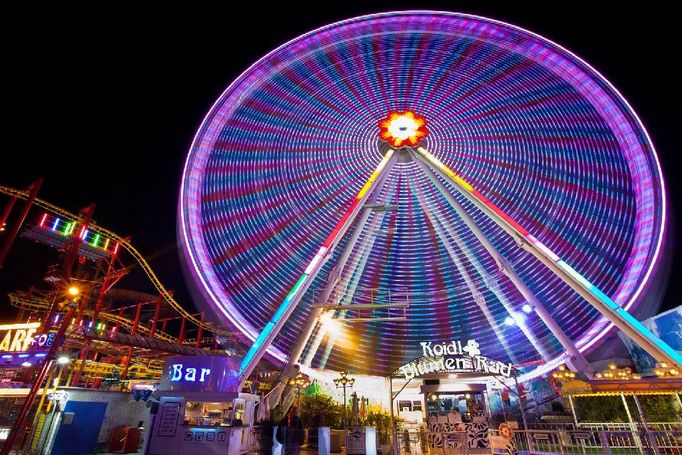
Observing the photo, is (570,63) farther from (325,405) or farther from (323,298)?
(325,405)

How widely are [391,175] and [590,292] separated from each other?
1301cm

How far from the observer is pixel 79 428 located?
15516mm

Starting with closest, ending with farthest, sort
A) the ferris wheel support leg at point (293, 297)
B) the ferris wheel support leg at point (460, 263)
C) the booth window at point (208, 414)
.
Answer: the booth window at point (208, 414)
the ferris wheel support leg at point (293, 297)
the ferris wheel support leg at point (460, 263)

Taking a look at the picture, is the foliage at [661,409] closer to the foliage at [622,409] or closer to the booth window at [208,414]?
the foliage at [622,409]

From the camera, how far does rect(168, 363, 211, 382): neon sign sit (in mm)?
14133

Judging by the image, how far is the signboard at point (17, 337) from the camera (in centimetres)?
1744

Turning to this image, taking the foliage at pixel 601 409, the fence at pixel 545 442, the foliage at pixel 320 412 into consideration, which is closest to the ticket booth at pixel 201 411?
the foliage at pixel 320 412

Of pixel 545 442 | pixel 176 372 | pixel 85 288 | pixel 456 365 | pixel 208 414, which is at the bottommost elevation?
pixel 545 442

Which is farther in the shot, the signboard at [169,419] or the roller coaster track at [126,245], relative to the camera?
the roller coaster track at [126,245]

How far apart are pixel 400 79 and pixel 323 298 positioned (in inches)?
469

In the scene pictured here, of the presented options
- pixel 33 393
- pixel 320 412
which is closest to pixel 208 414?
pixel 33 393

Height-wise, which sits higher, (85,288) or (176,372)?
(85,288)

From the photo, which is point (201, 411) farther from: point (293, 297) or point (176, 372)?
point (293, 297)

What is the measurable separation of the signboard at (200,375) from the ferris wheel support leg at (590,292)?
39.1ft
